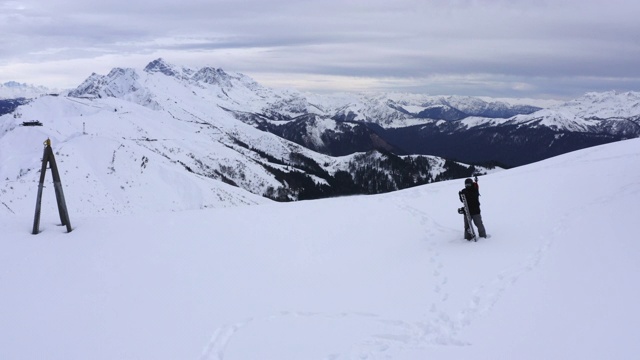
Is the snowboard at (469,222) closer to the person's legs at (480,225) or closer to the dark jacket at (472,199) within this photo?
the dark jacket at (472,199)

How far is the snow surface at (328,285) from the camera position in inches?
366

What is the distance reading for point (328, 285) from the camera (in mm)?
13141

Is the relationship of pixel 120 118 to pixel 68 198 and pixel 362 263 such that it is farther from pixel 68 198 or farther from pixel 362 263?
pixel 362 263

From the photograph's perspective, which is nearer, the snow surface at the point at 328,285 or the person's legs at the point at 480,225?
the snow surface at the point at 328,285

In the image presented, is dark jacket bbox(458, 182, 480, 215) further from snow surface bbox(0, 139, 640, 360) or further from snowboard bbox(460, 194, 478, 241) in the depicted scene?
snow surface bbox(0, 139, 640, 360)

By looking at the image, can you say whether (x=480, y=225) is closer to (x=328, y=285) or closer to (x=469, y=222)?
(x=469, y=222)

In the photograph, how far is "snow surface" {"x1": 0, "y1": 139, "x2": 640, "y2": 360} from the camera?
930 centimetres

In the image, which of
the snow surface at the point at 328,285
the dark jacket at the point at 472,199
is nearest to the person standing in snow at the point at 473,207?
the dark jacket at the point at 472,199

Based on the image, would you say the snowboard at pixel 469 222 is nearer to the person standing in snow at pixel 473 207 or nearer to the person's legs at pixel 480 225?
the person standing in snow at pixel 473 207

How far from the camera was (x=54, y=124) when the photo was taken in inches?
4783

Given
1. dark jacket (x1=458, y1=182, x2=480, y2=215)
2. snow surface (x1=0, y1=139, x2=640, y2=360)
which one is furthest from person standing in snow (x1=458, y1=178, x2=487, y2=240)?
snow surface (x1=0, y1=139, x2=640, y2=360)

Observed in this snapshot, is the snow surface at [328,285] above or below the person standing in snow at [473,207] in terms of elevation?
below

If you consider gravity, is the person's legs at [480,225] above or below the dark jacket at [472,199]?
below

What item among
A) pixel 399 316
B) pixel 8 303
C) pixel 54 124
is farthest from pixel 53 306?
pixel 54 124
